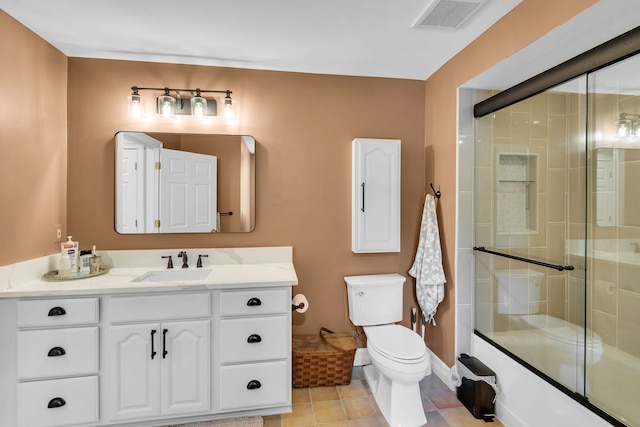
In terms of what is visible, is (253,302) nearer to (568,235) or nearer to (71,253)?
(71,253)

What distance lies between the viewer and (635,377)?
1.56 meters

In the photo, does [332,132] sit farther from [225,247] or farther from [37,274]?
[37,274]

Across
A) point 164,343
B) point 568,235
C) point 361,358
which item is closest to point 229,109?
point 164,343

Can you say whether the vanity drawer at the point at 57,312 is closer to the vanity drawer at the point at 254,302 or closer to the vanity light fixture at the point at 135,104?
the vanity drawer at the point at 254,302

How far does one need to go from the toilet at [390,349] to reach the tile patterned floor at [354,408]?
0.08 meters

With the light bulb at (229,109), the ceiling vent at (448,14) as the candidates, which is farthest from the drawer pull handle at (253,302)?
the ceiling vent at (448,14)

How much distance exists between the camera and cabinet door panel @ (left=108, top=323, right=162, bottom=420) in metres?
1.93

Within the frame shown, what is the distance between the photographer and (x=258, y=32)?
2.07 m

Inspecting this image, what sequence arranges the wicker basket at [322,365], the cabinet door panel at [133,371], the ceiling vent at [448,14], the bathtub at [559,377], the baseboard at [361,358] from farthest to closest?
the baseboard at [361,358]
the wicker basket at [322,365]
the cabinet door panel at [133,371]
the ceiling vent at [448,14]
the bathtub at [559,377]

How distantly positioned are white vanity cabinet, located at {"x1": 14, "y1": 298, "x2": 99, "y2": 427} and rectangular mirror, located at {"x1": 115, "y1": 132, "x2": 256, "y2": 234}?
731mm

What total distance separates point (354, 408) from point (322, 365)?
36cm

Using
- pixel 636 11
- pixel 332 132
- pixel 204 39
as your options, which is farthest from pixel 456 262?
pixel 204 39

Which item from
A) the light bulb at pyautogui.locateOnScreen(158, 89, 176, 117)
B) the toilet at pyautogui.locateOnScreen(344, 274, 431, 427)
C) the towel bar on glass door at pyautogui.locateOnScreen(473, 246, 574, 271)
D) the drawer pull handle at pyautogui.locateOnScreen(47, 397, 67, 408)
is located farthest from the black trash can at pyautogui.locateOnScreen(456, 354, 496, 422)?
the light bulb at pyautogui.locateOnScreen(158, 89, 176, 117)

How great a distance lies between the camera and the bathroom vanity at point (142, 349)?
6.03ft
